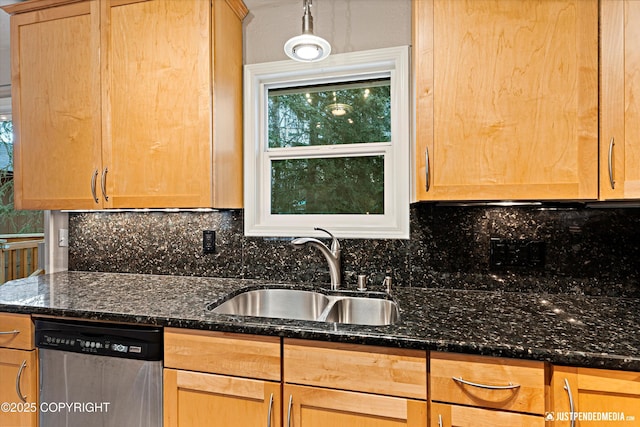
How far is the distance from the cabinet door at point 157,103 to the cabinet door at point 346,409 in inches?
35.7

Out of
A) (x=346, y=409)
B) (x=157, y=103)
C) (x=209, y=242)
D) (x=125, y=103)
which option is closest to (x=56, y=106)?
(x=125, y=103)

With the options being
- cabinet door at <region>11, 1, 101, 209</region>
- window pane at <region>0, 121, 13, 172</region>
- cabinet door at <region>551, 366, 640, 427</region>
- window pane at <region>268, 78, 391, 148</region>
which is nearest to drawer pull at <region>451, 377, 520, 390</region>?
cabinet door at <region>551, 366, 640, 427</region>

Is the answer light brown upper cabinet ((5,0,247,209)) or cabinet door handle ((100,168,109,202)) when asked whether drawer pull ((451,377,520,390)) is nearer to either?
light brown upper cabinet ((5,0,247,209))

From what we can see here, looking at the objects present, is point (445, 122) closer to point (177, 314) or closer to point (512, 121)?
point (512, 121)

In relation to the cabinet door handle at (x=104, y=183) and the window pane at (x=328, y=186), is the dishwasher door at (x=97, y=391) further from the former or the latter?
the window pane at (x=328, y=186)

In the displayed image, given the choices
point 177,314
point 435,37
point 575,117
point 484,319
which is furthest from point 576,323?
point 177,314

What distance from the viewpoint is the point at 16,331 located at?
55.4 inches

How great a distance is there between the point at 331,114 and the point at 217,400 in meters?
1.39

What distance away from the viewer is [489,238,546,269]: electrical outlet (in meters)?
1.55

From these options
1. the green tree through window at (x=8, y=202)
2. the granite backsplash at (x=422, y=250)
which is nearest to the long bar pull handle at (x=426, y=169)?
the granite backsplash at (x=422, y=250)

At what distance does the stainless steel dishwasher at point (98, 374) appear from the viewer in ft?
4.18

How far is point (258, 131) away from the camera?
195 centimetres

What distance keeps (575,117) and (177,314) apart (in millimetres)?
1515

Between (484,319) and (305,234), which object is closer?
(484,319)
